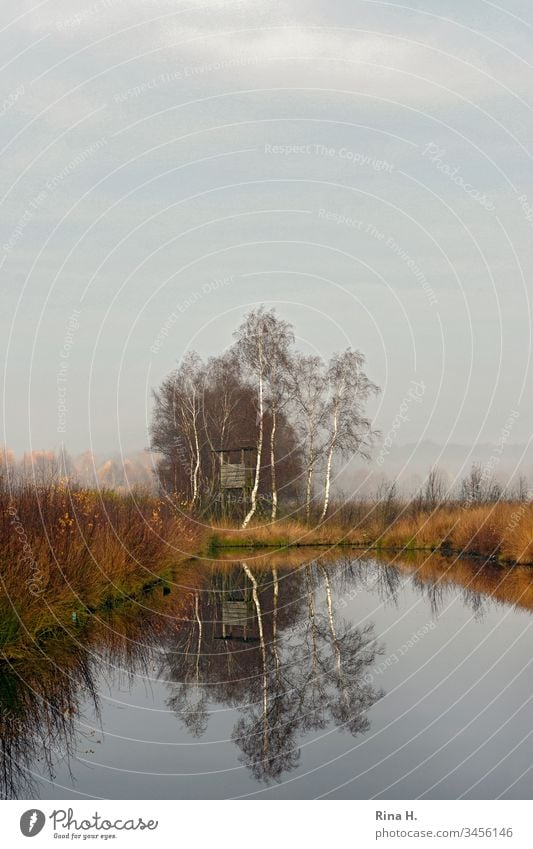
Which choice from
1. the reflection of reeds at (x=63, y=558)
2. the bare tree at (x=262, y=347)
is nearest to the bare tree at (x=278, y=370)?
the bare tree at (x=262, y=347)

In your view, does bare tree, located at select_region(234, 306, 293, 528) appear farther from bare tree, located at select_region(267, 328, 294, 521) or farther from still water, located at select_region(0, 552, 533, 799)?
still water, located at select_region(0, 552, 533, 799)

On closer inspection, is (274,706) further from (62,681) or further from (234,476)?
(234,476)

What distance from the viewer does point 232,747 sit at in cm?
701

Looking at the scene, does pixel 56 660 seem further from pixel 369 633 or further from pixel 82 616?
pixel 369 633

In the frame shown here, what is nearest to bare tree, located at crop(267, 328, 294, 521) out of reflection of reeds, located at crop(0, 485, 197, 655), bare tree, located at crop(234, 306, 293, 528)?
bare tree, located at crop(234, 306, 293, 528)

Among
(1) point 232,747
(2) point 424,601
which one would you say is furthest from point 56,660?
(2) point 424,601

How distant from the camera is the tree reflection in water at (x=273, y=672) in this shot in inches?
292

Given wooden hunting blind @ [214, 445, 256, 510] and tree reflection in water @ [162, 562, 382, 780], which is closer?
tree reflection in water @ [162, 562, 382, 780]

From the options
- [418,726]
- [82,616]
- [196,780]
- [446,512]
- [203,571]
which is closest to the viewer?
[196,780]

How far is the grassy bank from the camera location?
25.3 meters

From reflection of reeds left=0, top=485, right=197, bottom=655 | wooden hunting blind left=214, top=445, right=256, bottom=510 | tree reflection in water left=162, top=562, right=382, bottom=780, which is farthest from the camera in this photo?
wooden hunting blind left=214, top=445, right=256, bottom=510

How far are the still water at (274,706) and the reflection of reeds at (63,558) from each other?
1.25 feet

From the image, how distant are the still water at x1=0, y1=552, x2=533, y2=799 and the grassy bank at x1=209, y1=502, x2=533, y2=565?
33.4 feet
